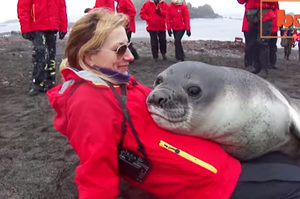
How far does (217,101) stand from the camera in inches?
68.8

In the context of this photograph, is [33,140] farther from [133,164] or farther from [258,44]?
[258,44]

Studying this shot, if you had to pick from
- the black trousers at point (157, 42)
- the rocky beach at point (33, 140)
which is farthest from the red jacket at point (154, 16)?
the rocky beach at point (33, 140)

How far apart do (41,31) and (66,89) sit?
3309 mm

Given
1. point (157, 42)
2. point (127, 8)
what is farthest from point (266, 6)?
point (127, 8)

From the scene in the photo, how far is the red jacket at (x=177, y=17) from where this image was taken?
24.8ft

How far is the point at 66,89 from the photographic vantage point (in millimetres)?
1664

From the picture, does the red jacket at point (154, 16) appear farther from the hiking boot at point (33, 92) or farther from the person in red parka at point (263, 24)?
the hiking boot at point (33, 92)

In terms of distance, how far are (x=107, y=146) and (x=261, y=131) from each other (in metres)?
0.82

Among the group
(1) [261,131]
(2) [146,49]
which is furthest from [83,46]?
(2) [146,49]

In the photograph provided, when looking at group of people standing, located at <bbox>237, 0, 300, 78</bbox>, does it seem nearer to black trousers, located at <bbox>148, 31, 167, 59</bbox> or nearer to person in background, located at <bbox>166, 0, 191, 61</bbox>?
person in background, located at <bbox>166, 0, 191, 61</bbox>

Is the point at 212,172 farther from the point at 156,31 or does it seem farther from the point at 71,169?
the point at 156,31

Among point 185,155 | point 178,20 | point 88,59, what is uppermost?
point 178,20

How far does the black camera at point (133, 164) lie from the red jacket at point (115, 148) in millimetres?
33

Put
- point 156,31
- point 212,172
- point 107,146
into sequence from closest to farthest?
point 107,146 → point 212,172 → point 156,31
